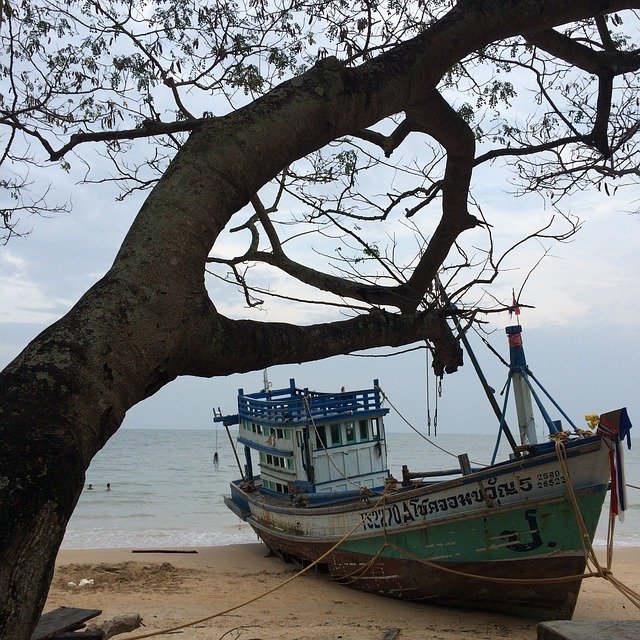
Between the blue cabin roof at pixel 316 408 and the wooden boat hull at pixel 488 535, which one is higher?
the blue cabin roof at pixel 316 408

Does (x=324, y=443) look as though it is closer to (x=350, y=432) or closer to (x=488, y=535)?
(x=350, y=432)

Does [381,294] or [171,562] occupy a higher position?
[381,294]

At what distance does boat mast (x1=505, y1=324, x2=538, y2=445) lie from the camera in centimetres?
765

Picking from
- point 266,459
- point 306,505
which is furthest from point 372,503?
point 266,459

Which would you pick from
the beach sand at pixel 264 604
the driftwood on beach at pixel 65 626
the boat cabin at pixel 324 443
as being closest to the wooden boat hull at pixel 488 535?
the beach sand at pixel 264 604

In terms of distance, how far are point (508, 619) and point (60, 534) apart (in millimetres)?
7838

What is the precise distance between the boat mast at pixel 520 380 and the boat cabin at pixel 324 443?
4075 mm

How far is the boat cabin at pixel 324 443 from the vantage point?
1152 centimetres

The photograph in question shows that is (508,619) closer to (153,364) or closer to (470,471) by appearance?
(470,471)

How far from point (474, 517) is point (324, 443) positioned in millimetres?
4016

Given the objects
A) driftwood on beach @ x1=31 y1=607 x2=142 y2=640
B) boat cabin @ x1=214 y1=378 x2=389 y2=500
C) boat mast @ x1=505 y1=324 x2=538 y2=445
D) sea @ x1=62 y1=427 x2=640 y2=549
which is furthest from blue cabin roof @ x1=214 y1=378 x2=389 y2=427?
driftwood on beach @ x1=31 y1=607 x2=142 y2=640

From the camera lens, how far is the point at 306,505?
1091 cm

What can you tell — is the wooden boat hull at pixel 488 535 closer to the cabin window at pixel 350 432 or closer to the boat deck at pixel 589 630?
the cabin window at pixel 350 432

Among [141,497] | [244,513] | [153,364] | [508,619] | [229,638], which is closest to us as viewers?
[153,364]
